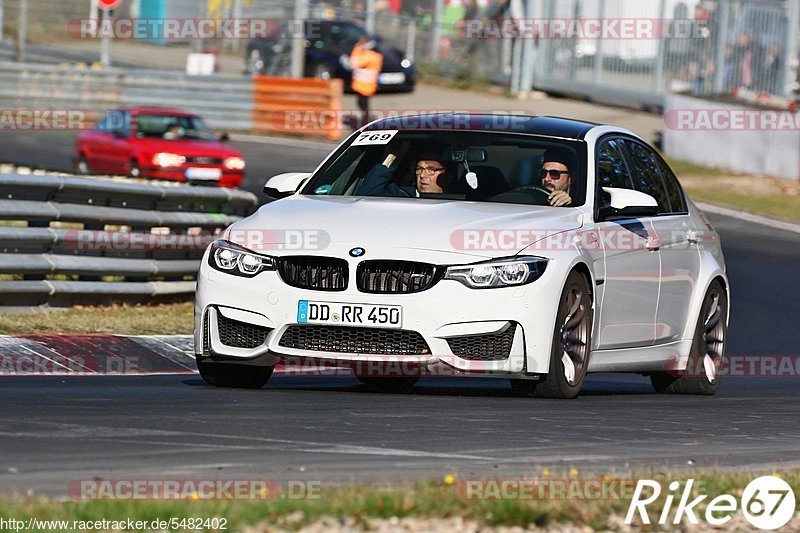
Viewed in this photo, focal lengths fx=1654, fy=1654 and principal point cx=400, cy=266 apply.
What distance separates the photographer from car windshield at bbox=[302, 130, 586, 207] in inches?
351

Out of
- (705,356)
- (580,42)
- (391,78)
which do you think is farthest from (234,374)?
(391,78)

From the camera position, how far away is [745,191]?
1012 inches

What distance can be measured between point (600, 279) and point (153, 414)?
8.93 ft

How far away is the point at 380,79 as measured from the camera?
39.9m

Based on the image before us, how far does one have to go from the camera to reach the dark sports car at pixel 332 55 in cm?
4009

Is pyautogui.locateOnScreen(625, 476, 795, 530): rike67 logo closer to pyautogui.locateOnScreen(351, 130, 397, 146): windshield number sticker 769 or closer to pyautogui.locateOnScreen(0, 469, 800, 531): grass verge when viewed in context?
pyautogui.locateOnScreen(0, 469, 800, 531): grass verge

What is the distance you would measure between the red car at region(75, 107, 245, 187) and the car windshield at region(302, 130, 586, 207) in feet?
52.3

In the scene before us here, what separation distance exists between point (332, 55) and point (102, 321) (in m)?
29.3

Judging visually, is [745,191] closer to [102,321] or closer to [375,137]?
[102,321]

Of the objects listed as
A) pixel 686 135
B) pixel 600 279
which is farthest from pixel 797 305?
pixel 686 135

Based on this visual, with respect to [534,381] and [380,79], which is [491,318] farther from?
[380,79]

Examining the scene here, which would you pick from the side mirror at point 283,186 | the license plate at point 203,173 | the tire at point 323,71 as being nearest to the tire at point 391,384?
the side mirror at point 283,186

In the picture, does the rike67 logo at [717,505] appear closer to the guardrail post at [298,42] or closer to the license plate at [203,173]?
the license plate at [203,173]

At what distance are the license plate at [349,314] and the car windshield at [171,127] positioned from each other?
18.9 metres
